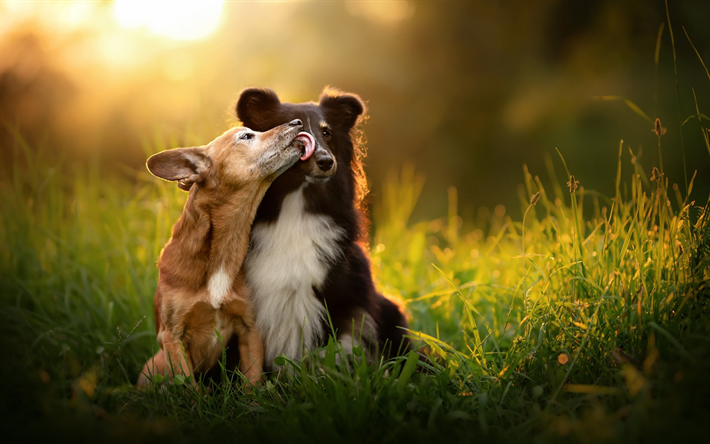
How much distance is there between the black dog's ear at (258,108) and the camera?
10.7 feet

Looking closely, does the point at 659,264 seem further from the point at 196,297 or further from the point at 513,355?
the point at 196,297

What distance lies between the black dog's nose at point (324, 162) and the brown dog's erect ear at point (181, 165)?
0.70 m

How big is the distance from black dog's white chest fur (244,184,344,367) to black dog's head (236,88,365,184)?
0.23 meters

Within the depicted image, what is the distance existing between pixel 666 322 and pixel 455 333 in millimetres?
1789

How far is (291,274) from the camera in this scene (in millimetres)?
3027

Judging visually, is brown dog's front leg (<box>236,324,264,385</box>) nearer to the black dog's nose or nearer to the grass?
the grass

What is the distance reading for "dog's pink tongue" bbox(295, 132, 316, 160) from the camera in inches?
118

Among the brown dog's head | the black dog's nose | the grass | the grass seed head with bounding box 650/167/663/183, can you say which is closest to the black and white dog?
the black dog's nose

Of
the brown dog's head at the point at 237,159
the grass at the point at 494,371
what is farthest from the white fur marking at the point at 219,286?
the brown dog's head at the point at 237,159

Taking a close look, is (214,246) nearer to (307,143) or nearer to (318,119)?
(307,143)

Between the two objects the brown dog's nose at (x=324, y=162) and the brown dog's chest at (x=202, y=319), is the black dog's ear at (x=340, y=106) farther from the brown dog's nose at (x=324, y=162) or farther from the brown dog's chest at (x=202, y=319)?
the brown dog's chest at (x=202, y=319)

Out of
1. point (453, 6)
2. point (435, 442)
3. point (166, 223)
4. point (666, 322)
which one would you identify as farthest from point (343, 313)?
point (453, 6)

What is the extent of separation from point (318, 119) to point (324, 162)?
1.44 ft

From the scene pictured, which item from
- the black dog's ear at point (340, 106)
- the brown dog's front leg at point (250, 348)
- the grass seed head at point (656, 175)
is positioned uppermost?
the black dog's ear at point (340, 106)
